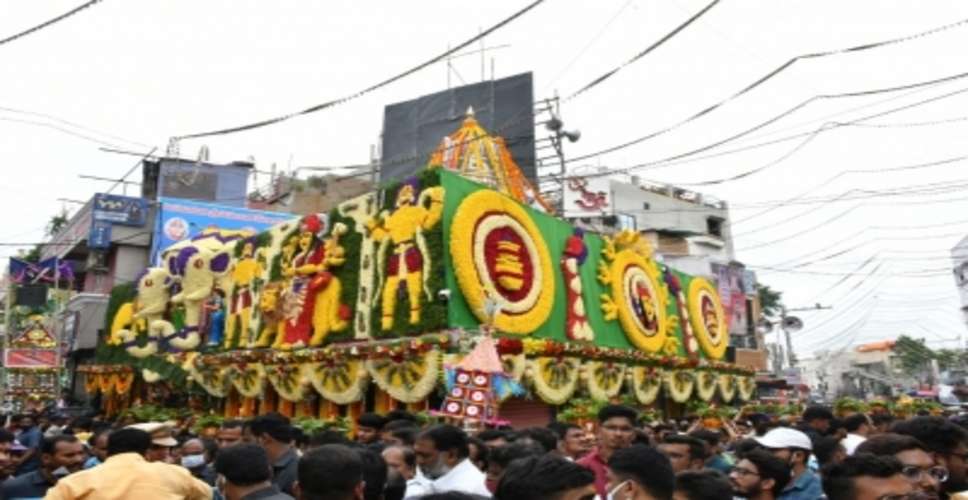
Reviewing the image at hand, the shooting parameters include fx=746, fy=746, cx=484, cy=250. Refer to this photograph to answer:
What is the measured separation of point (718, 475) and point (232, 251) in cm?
1901

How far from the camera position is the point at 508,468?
10.3 ft

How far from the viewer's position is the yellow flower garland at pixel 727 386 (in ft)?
76.6

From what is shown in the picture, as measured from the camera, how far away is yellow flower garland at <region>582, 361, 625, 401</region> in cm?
1659

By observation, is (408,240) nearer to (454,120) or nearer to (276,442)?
(276,442)

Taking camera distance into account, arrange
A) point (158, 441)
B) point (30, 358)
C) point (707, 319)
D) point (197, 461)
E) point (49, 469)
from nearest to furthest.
Result: 1. point (49, 469)
2. point (158, 441)
3. point (197, 461)
4. point (30, 358)
5. point (707, 319)

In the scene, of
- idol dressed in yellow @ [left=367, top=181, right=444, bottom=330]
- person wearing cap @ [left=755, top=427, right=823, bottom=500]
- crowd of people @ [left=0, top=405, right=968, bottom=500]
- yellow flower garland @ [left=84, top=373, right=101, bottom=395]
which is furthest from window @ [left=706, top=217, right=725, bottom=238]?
person wearing cap @ [left=755, top=427, right=823, bottom=500]

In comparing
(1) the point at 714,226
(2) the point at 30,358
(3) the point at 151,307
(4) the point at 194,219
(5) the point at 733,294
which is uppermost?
(1) the point at 714,226

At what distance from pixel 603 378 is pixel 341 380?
5974 mm

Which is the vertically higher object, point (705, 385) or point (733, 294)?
point (733, 294)

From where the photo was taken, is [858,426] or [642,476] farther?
[858,426]

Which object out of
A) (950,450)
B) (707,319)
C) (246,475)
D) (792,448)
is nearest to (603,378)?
(707,319)

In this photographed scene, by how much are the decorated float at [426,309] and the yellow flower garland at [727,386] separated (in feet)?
0.56

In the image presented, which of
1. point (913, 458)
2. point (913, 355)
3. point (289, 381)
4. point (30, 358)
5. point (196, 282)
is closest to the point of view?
point (913, 458)

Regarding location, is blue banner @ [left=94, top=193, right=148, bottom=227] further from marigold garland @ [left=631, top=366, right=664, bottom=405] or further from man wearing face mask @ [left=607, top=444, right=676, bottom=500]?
man wearing face mask @ [left=607, top=444, right=676, bottom=500]
